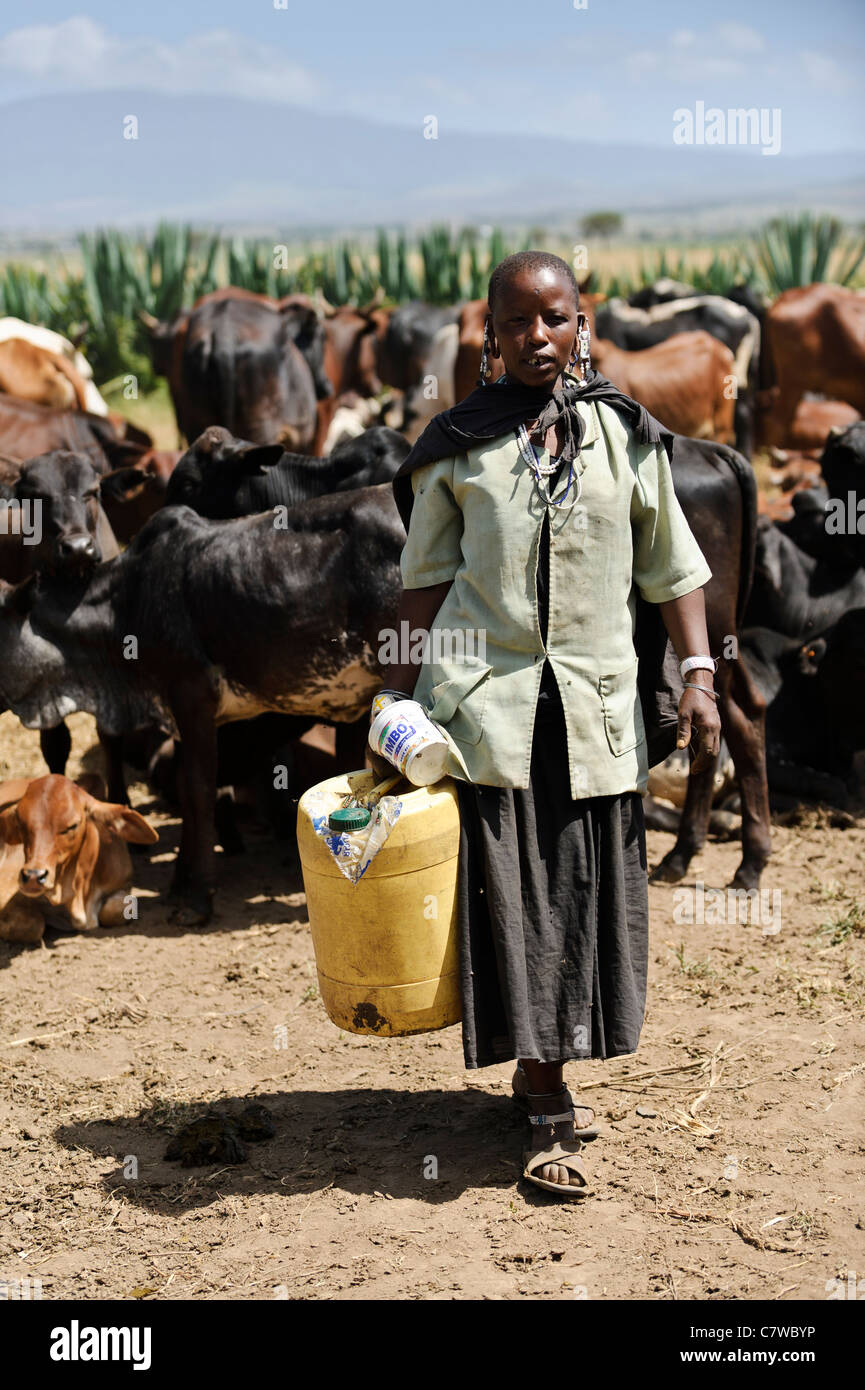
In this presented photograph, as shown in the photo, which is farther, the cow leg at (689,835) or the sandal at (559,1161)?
the cow leg at (689,835)

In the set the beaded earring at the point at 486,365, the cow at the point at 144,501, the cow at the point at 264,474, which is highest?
the beaded earring at the point at 486,365

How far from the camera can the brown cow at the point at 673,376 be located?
485 inches

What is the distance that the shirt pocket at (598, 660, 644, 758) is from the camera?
11.2ft

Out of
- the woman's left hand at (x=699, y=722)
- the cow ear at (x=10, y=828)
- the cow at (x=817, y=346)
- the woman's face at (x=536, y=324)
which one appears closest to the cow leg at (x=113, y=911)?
the cow ear at (x=10, y=828)

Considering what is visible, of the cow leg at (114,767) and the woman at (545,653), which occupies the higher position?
the woman at (545,653)

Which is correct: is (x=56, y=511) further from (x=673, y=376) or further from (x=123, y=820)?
(x=673, y=376)

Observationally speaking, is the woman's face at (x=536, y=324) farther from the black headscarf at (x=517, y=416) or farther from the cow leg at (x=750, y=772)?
the cow leg at (x=750, y=772)

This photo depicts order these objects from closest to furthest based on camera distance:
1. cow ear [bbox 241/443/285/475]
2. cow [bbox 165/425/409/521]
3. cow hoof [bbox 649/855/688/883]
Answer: cow hoof [bbox 649/855/688/883]
cow ear [bbox 241/443/285/475]
cow [bbox 165/425/409/521]

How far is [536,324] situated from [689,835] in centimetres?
319

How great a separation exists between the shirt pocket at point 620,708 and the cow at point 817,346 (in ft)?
37.8

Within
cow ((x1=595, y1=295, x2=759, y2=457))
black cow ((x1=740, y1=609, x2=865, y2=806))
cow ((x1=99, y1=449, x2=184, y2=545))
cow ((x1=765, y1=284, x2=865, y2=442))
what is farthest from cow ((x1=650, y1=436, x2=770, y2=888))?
cow ((x1=595, y1=295, x2=759, y2=457))

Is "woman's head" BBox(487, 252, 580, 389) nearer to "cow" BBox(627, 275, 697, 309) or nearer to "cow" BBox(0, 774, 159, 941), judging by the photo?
"cow" BBox(0, 774, 159, 941)

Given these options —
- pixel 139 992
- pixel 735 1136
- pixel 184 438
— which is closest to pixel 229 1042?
pixel 139 992

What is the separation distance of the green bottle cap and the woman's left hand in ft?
2.43
